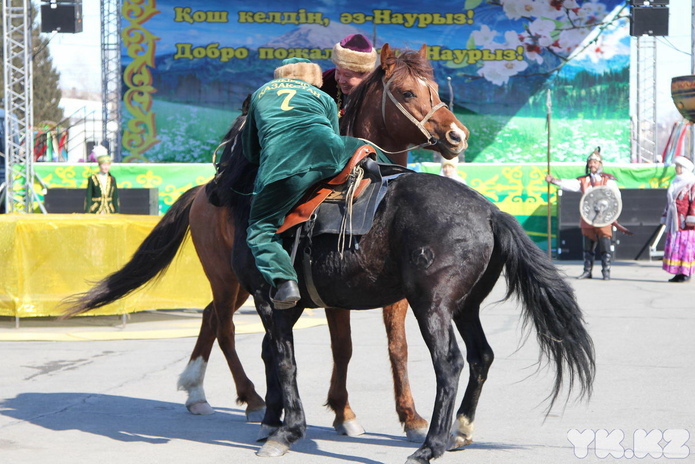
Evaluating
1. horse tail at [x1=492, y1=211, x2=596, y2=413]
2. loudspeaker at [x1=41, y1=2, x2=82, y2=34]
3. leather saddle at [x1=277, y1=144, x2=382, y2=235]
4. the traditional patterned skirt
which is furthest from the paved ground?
loudspeaker at [x1=41, y1=2, x2=82, y2=34]

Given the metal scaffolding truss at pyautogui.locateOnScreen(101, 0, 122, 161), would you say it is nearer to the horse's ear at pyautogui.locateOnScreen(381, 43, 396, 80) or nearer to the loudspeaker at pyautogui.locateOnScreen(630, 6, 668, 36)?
the loudspeaker at pyautogui.locateOnScreen(630, 6, 668, 36)

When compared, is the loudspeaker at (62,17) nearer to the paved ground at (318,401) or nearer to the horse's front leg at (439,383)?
the paved ground at (318,401)

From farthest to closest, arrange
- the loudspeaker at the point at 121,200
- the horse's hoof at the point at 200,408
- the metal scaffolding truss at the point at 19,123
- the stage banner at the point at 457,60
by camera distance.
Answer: the stage banner at the point at 457,60 < the loudspeaker at the point at 121,200 < the metal scaffolding truss at the point at 19,123 < the horse's hoof at the point at 200,408

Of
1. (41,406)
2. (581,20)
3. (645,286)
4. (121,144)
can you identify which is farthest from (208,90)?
(41,406)

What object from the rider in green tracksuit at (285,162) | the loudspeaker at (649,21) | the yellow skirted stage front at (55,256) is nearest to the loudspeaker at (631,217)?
the loudspeaker at (649,21)

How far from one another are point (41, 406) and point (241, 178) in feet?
6.88

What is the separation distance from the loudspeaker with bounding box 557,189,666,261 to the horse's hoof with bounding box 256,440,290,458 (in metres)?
15.1

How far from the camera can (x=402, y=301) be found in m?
5.43

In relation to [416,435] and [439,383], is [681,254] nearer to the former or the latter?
[416,435]

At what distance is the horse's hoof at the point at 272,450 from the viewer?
491 centimetres

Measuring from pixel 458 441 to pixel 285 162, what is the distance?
1.68 m

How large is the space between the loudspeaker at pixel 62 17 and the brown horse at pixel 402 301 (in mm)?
14320

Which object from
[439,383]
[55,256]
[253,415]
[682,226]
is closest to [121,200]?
[55,256]

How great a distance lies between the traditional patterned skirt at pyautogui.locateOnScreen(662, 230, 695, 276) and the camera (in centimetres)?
1516
